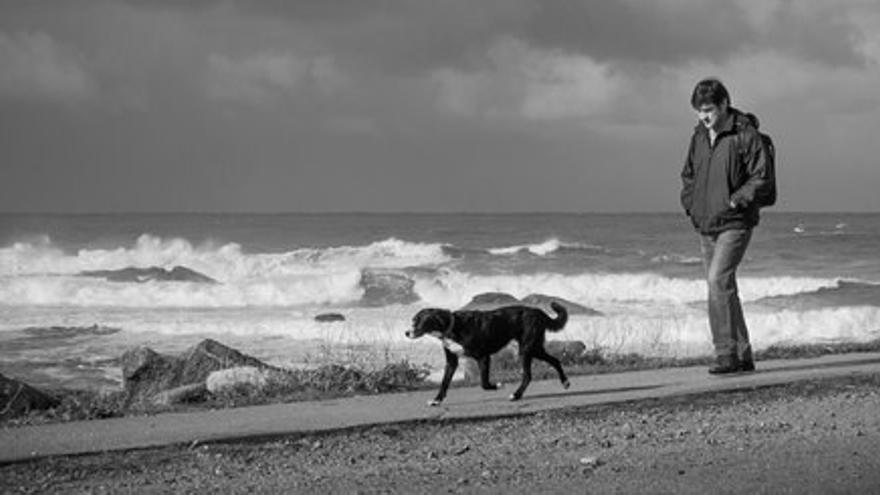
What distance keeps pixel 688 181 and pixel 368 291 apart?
29.3 metres

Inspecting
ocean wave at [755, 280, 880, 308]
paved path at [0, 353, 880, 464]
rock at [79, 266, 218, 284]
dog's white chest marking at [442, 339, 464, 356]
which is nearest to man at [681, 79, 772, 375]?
paved path at [0, 353, 880, 464]

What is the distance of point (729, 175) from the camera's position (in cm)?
970

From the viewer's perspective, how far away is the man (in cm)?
962

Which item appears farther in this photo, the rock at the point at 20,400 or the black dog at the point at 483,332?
the rock at the point at 20,400

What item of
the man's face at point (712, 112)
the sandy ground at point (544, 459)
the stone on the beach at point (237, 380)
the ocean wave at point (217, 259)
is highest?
the ocean wave at point (217, 259)

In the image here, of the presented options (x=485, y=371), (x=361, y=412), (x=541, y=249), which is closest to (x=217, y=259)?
(x=541, y=249)

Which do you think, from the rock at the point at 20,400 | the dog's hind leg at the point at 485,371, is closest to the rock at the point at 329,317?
the rock at the point at 20,400

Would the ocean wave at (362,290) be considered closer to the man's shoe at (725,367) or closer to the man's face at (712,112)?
the man's shoe at (725,367)

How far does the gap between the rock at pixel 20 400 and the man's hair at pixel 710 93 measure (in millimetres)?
5838

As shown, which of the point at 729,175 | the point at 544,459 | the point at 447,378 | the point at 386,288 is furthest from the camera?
the point at 386,288

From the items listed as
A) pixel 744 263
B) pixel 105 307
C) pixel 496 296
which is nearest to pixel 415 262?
pixel 744 263

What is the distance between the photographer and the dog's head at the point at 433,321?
29.3 feet

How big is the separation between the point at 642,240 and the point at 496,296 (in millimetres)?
44817

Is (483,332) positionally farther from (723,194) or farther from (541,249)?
(541,249)
